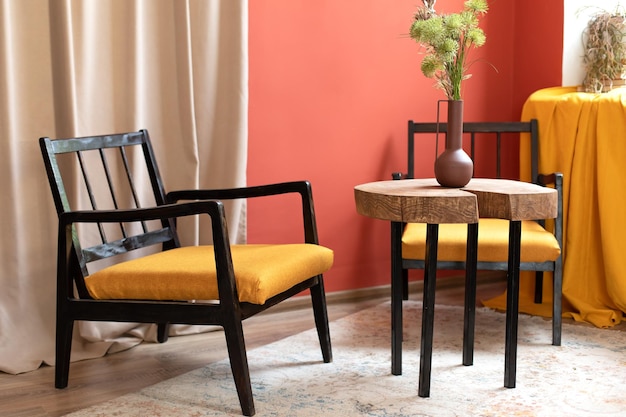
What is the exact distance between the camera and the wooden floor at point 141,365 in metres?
2.33

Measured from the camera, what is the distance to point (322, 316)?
264 centimetres

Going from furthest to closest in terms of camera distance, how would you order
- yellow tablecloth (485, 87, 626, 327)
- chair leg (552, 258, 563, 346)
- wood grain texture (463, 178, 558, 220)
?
yellow tablecloth (485, 87, 626, 327)
chair leg (552, 258, 563, 346)
wood grain texture (463, 178, 558, 220)

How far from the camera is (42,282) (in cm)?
271

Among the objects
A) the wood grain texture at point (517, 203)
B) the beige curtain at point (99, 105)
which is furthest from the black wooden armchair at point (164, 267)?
the wood grain texture at point (517, 203)

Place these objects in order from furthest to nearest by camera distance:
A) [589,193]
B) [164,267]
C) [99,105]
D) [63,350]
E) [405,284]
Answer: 1. [405,284]
2. [589,193]
3. [99,105]
4. [63,350]
5. [164,267]

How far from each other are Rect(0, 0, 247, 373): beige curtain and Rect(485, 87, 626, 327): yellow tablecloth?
1276mm

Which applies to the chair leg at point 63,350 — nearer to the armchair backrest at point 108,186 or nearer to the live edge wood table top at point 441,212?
the armchair backrest at point 108,186

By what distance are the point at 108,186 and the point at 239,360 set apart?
987 millimetres

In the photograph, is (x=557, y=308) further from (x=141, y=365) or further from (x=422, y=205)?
(x=141, y=365)

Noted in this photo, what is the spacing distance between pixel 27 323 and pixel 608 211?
2.19m

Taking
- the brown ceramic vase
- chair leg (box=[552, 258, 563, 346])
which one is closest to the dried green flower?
the brown ceramic vase

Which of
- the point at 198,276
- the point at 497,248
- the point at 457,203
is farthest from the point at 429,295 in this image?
the point at 198,276

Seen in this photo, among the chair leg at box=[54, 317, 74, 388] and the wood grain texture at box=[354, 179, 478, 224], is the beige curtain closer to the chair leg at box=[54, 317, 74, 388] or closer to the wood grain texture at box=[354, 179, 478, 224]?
the chair leg at box=[54, 317, 74, 388]

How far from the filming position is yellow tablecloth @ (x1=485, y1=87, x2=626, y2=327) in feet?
10.2
